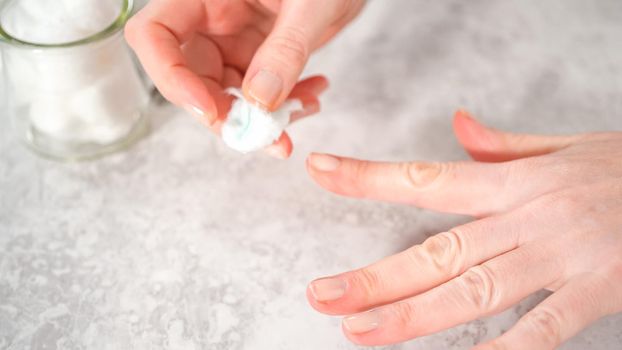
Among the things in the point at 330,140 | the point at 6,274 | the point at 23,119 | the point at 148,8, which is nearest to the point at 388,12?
the point at 330,140

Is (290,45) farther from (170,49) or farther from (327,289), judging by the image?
(327,289)

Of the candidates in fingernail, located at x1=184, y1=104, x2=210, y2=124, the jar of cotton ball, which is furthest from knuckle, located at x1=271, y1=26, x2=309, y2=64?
the jar of cotton ball

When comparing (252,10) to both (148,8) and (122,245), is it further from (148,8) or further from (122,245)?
(122,245)

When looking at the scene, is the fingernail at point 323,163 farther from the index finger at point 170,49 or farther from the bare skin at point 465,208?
the index finger at point 170,49

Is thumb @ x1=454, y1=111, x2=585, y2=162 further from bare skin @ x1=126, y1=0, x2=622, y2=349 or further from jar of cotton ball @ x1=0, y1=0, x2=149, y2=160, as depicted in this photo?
jar of cotton ball @ x1=0, y1=0, x2=149, y2=160

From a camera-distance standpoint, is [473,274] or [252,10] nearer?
[473,274]

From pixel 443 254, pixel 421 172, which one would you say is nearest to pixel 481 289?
pixel 443 254
